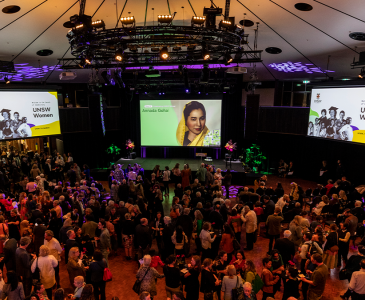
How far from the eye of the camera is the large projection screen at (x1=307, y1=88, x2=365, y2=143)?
9953 mm

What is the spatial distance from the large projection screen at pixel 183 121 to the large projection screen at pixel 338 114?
4.92 metres

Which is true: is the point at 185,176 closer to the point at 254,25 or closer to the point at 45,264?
the point at 254,25

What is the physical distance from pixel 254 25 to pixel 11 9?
730 cm

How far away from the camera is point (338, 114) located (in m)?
10.8

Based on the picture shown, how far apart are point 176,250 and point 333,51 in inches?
371

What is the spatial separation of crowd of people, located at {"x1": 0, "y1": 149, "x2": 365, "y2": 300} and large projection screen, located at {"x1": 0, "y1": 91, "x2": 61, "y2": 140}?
10.5 feet

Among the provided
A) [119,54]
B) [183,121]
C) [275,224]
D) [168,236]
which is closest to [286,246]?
[275,224]

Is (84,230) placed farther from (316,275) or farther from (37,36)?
(37,36)

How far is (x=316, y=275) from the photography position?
14.1ft

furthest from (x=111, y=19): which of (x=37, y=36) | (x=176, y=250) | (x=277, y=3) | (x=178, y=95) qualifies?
(x=176, y=250)

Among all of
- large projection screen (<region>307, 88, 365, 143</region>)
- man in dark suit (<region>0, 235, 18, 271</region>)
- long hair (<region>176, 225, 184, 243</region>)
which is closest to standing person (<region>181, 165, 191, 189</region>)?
long hair (<region>176, 225, 184, 243</region>)

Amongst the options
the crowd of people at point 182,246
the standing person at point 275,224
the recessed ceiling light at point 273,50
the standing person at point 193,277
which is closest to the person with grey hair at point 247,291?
the crowd of people at point 182,246

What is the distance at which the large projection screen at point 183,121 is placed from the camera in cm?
1532

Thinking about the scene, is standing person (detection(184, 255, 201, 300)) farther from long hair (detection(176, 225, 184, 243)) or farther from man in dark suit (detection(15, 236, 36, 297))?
man in dark suit (detection(15, 236, 36, 297))
